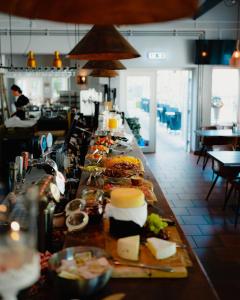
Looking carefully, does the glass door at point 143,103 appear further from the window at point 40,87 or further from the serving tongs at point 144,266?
the serving tongs at point 144,266

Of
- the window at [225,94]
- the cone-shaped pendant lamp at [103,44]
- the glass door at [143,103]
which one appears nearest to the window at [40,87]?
the glass door at [143,103]

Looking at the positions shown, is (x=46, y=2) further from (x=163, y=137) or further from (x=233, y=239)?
(x=163, y=137)

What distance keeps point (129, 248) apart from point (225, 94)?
32.7 ft

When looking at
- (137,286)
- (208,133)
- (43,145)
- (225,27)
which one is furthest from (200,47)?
(137,286)

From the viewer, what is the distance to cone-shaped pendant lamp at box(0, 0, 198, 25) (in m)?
1.03

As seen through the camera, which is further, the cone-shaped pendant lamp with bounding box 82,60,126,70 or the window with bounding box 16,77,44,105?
the window with bounding box 16,77,44,105

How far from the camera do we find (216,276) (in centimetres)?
377

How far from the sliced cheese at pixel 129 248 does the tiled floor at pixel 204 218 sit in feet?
6.91

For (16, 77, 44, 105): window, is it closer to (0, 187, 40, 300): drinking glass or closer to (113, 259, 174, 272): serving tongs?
(113, 259, 174, 272): serving tongs

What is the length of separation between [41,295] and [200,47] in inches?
371

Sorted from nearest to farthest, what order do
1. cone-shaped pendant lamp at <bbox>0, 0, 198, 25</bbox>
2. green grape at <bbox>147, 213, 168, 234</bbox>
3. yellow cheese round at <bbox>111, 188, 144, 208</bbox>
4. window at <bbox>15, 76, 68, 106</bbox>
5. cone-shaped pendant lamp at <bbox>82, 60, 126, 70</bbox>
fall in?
cone-shaped pendant lamp at <bbox>0, 0, 198, 25</bbox>
yellow cheese round at <bbox>111, 188, 144, 208</bbox>
green grape at <bbox>147, 213, 168, 234</bbox>
cone-shaped pendant lamp at <bbox>82, 60, 126, 70</bbox>
window at <bbox>15, 76, 68, 106</bbox>

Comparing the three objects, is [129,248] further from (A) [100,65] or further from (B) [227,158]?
(B) [227,158]

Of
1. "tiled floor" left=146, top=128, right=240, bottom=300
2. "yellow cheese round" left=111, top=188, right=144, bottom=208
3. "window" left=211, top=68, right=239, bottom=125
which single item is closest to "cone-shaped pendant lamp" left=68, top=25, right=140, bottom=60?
"yellow cheese round" left=111, top=188, right=144, bottom=208

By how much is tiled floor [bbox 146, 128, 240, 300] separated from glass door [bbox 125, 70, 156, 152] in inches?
39.8
